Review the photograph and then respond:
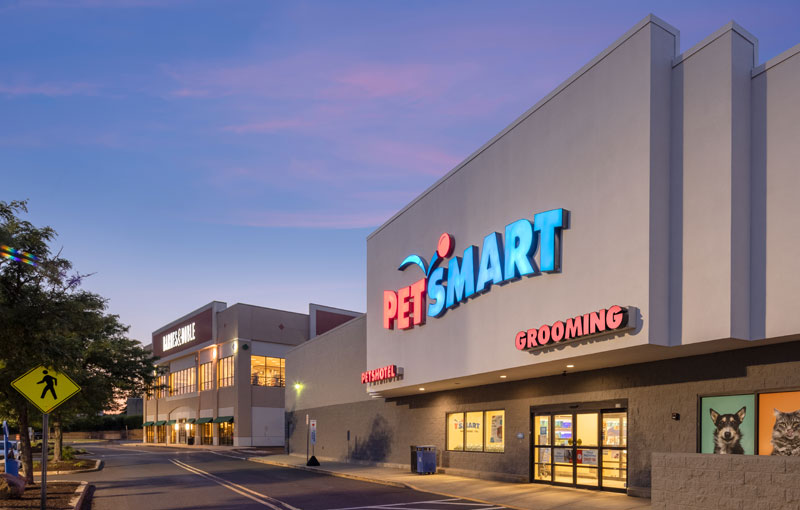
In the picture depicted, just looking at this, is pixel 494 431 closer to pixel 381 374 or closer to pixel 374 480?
pixel 374 480

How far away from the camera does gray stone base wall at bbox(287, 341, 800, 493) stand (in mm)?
15484

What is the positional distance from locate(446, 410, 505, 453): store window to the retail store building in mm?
42718

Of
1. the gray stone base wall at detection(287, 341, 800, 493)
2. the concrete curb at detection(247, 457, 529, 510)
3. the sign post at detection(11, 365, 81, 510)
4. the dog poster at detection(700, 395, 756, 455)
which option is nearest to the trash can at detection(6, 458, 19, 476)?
the sign post at detection(11, 365, 81, 510)

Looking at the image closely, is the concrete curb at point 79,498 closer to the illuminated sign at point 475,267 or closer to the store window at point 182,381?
the illuminated sign at point 475,267

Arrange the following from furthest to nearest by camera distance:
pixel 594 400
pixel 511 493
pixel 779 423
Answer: pixel 594 400 → pixel 511 493 → pixel 779 423

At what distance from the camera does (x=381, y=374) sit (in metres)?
30.1

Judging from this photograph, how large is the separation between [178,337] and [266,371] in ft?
56.3

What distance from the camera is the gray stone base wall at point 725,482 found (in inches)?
444

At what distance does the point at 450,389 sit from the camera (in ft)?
95.0

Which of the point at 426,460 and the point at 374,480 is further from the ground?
the point at 426,460

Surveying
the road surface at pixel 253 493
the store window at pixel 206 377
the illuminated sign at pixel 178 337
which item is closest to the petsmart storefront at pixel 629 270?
the road surface at pixel 253 493

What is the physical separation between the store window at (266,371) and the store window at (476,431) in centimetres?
4196

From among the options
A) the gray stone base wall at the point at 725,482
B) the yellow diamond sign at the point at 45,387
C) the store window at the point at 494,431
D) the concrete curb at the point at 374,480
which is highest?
the yellow diamond sign at the point at 45,387

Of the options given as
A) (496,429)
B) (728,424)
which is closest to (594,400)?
(728,424)
